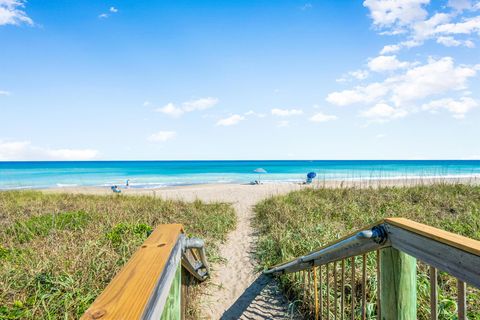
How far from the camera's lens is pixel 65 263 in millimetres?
3879

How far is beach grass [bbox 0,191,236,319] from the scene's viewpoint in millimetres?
3133

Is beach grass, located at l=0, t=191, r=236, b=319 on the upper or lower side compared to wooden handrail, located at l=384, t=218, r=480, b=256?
lower

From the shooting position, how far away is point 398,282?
4.69ft

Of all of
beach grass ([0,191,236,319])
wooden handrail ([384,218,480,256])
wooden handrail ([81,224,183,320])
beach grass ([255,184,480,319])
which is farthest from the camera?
beach grass ([255,184,480,319])

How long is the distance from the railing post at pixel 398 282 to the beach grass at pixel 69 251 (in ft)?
10.1

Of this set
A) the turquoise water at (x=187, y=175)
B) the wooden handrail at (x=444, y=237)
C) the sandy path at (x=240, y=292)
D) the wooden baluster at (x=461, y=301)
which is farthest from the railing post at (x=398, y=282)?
the turquoise water at (x=187, y=175)

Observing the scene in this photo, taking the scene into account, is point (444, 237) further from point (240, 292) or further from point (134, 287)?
point (240, 292)

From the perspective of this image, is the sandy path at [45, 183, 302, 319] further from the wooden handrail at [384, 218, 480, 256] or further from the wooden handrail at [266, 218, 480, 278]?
the wooden handrail at [384, 218, 480, 256]

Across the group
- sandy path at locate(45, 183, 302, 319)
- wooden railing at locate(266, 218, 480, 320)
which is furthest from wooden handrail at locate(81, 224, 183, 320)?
sandy path at locate(45, 183, 302, 319)

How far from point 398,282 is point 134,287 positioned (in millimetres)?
1296

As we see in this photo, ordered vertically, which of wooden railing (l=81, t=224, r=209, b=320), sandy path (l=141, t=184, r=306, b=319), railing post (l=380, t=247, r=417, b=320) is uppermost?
wooden railing (l=81, t=224, r=209, b=320)

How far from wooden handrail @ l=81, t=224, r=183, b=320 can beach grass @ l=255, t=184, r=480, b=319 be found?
298cm

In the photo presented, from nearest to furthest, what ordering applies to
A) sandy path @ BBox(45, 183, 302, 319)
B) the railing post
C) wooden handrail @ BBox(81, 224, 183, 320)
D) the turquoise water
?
wooden handrail @ BBox(81, 224, 183, 320), the railing post, sandy path @ BBox(45, 183, 302, 319), the turquoise water

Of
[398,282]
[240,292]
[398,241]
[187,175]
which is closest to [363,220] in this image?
[240,292]
